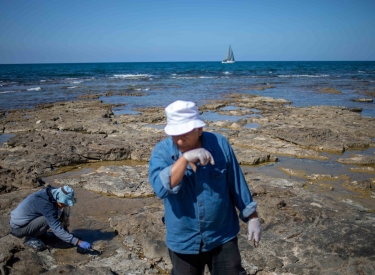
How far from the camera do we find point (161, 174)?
1816 millimetres

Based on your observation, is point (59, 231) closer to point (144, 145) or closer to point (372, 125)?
point (144, 145)

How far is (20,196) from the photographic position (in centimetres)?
493

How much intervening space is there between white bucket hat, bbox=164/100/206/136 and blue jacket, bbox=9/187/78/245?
90.7 inches

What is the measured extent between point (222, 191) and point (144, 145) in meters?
5.82

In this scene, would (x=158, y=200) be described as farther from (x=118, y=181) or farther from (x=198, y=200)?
(x=198, y=200)

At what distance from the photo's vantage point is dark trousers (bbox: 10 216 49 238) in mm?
3574

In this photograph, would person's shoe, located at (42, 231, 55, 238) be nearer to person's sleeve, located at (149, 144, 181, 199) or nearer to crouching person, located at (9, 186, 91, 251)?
crouching person, located at (9, 186, 91, 251)

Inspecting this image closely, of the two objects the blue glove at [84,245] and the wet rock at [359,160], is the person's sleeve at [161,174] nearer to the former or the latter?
the blue glove at [84,245]

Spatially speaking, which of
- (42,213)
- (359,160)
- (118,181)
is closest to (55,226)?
(42,213)

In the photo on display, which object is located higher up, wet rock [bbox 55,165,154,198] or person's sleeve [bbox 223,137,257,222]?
person's sleeve [bbox 223,137,257,222]

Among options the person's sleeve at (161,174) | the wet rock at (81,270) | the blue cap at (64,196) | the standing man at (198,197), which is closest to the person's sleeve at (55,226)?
the blue cap at (64,196)

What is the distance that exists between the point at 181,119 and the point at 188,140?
0.13m

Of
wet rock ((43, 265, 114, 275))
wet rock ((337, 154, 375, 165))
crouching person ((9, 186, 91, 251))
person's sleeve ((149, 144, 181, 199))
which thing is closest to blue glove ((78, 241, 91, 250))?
crouching person ((9, 186, 91, 251))

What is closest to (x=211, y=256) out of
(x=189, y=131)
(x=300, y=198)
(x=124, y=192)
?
(x=189, y=131)
